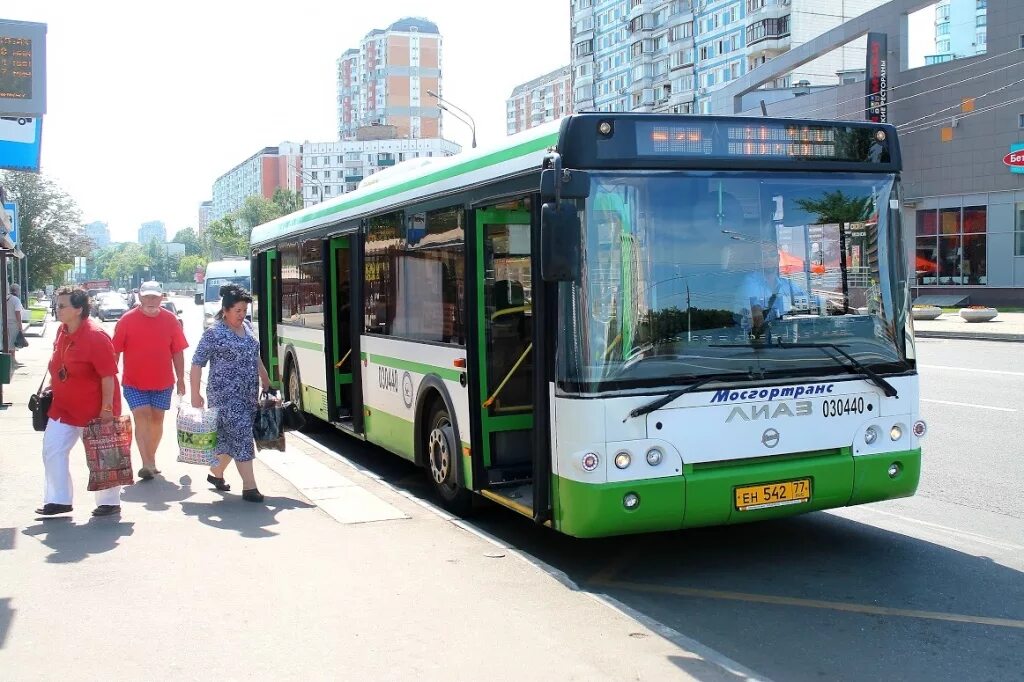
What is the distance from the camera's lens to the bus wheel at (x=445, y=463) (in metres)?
8.36

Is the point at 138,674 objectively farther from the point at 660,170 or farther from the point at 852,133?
the point at 852,133

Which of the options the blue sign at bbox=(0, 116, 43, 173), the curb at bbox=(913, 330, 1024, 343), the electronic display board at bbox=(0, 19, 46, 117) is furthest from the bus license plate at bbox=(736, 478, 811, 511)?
the curb at bbox=(913, 330, 1024, 343)

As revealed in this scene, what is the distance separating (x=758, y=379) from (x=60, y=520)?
5.18 m

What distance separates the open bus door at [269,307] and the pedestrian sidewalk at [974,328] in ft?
51.4

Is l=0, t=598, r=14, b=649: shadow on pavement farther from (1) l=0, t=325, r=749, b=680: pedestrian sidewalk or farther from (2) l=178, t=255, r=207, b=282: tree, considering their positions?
(2) l=178, t=255, r=207, b=282: tree

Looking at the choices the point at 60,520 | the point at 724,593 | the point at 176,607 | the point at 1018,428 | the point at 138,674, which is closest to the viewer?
the point at 138,674

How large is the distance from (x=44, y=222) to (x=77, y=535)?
50187mm

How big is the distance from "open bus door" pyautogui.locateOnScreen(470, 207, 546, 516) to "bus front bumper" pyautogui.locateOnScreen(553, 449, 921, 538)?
1262 millimetres

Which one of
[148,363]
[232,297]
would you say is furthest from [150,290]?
[232,297]

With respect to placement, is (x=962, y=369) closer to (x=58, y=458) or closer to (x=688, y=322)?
(x=688, y=322)

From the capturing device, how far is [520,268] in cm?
757

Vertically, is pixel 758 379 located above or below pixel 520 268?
below

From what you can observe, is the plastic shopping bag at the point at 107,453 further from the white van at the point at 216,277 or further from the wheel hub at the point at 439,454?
the white van at the point at 216,277

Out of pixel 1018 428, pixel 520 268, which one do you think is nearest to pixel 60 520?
pixel 520 268
